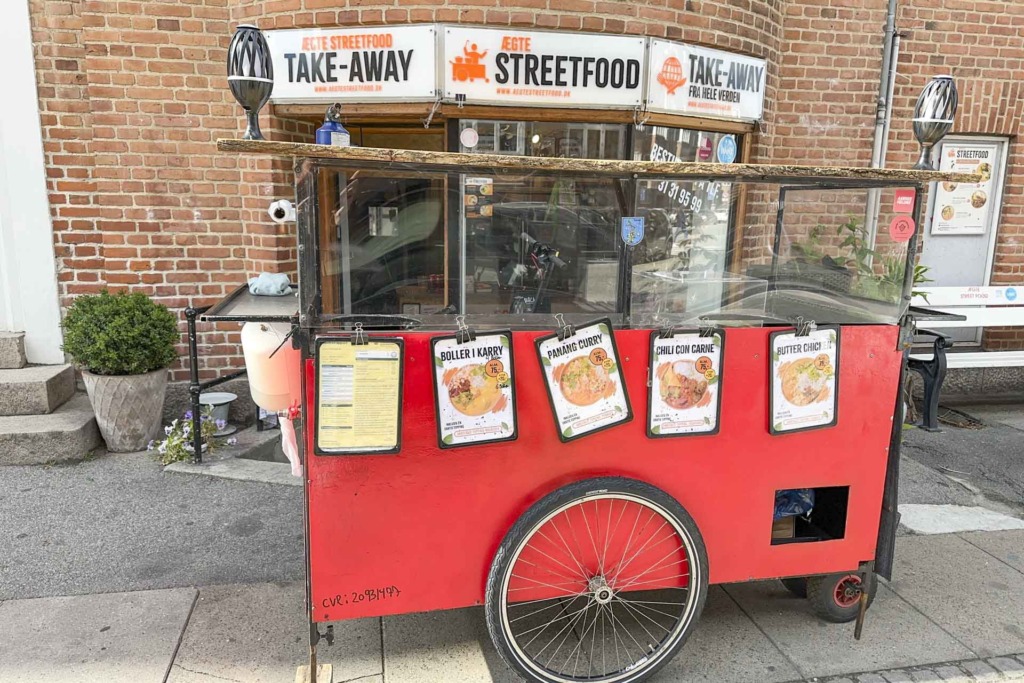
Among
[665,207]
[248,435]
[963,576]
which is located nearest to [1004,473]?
[963,576]

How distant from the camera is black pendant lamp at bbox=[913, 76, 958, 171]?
275 cm

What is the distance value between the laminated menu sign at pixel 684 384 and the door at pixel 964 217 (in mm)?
4935

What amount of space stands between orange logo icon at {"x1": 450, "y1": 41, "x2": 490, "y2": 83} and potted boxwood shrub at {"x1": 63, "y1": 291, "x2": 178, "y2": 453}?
2.54m

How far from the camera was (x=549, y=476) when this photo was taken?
103 inches

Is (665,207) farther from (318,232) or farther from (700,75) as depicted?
(700,75)

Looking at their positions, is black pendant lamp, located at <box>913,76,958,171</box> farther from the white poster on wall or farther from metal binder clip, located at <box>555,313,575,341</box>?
the white poster on wall

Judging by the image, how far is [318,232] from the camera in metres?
2.39

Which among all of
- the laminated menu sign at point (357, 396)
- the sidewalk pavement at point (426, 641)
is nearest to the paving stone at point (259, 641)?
the sidewalk pavement at point (426, 641)

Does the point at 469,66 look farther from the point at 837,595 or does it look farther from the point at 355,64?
the point at 837,595

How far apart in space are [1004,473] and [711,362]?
3.66 meters

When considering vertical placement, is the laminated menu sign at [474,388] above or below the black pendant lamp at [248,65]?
below

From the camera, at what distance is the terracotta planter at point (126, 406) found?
183 inches

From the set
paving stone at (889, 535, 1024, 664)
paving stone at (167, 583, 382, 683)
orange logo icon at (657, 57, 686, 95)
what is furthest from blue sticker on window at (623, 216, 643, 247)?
orange logo icon at (657, 57, 686, 95)

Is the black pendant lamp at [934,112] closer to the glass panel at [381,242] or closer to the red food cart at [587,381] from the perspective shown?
the red food cart at [587,381]
